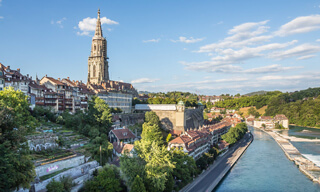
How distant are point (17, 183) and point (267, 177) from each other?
35595mm

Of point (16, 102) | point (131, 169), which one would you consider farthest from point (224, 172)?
point (16, 102)

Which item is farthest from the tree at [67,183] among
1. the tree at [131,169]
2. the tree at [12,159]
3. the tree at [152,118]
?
the tree at [152,118]

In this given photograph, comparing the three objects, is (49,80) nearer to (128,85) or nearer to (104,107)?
(104,107)

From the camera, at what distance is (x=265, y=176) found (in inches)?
1575

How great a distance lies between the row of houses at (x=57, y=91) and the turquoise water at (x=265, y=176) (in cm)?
3294

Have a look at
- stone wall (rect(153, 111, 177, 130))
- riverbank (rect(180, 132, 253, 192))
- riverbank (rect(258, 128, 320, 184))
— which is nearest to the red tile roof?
riverbank (rect(180, 132, 253, 192))

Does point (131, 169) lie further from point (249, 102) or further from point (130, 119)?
point (249, 102)

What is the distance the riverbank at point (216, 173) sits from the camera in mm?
31609

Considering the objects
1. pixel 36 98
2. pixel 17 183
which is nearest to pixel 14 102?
pixel 17 183

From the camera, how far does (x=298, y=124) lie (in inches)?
4476

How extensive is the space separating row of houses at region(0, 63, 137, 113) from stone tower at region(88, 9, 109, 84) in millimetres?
7267

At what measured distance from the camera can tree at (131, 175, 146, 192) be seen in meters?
23.4

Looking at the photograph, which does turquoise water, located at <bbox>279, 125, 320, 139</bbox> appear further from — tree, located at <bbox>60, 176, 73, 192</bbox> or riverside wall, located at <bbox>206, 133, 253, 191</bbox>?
tree, located at <bbox>60, 176, 73, 192</bbox>

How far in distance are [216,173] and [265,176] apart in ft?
28.5
